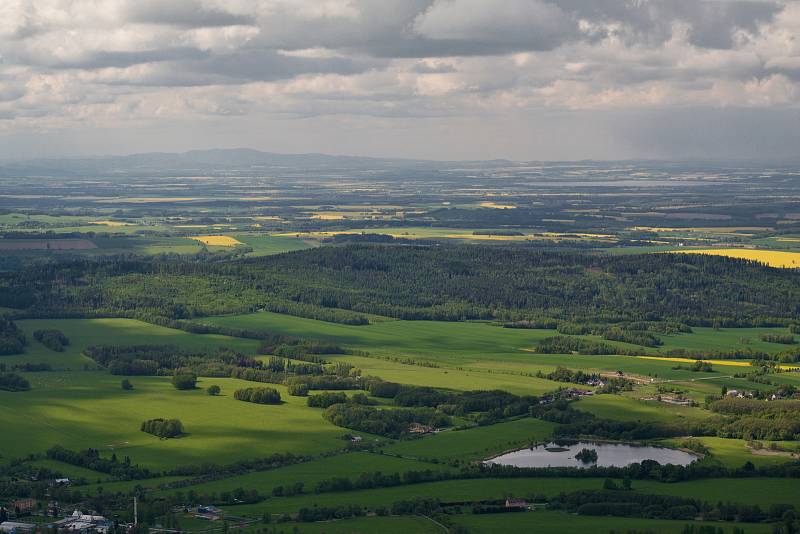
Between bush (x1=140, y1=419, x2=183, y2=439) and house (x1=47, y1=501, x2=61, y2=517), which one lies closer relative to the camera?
house (x1=47, y1=501, x2=61, y2=517)

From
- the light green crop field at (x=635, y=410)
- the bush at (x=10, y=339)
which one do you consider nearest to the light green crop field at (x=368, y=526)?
the light green crop field at (x=635, y=410)

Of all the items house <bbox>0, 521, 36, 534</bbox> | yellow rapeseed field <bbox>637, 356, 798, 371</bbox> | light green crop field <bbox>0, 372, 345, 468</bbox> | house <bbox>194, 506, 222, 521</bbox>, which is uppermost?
house <bbox>0, 521, 36, 534</bbox>

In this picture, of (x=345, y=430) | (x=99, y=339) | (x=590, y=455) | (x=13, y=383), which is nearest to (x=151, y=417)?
(x=345, y=430)

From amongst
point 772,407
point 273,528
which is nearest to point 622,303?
point 772,407

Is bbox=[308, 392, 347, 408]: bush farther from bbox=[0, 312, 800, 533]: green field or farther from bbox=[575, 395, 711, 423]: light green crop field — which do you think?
bbox=[575, 395, 711, 423]: light green crop field

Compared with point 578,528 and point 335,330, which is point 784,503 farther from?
point 335,330

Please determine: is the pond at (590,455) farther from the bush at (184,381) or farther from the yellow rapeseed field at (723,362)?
the yellow rapeseed field at (723,362)

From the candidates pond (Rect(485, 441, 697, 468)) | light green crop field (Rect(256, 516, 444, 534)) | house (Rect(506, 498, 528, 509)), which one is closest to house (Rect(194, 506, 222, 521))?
light green crop field (Rect(256, 516, 444, 534))
